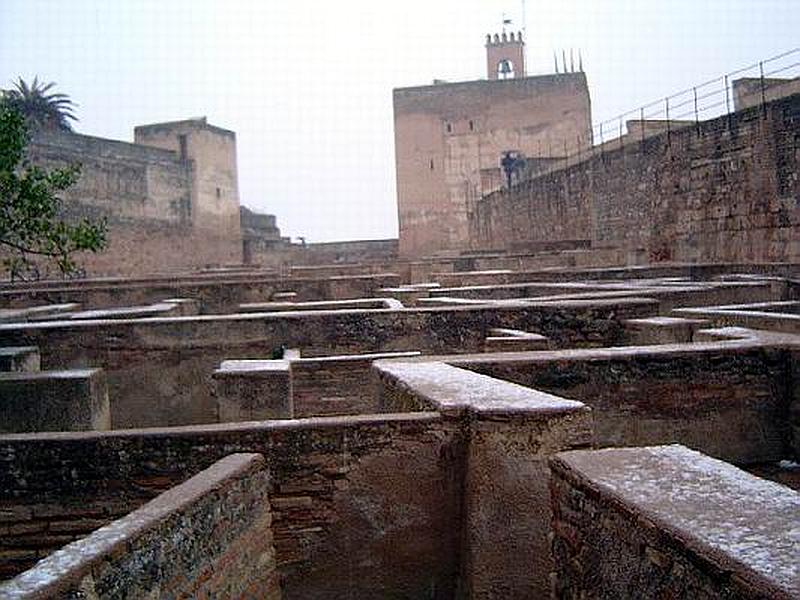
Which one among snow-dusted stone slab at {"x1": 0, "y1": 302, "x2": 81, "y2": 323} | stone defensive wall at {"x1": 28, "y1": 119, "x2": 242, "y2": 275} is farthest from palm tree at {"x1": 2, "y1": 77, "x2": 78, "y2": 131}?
snow-dusted stone slab at {"x1": 0, "y1": 302, "x2": 81, "y2": 323}

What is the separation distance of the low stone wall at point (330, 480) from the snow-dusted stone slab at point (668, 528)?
3.07 feet

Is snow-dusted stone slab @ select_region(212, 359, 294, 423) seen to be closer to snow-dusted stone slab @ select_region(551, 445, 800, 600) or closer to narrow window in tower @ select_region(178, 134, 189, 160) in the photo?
snow-dusted stone slab @ select_region(551, 445, 800, 600)

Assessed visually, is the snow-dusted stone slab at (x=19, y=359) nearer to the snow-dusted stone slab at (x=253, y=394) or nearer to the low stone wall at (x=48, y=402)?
the low stone wall at (x=48, y=402)

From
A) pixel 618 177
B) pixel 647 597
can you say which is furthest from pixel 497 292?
pixel 618 177

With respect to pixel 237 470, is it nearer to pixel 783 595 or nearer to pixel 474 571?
pixel 474 571

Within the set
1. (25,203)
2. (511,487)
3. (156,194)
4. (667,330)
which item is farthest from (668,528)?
(156,194)

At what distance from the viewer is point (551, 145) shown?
3778cm

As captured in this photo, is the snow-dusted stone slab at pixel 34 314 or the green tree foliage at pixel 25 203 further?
the snow-dusted stone slab at pixel 34 314

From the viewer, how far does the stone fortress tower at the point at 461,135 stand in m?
37.7

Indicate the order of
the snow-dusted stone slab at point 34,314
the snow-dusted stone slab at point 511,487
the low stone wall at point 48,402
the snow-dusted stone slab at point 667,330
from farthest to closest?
the snow-dusted stone slab at point 34,314, the snow-dusted stone slab at point 667,330, the low stone wall at point 48,402, the snow-dusted stone slab at point 511,487

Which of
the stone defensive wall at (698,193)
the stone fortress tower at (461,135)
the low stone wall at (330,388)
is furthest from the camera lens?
the stone fortress tower at (461,135)

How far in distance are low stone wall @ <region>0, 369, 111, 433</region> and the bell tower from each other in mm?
45361

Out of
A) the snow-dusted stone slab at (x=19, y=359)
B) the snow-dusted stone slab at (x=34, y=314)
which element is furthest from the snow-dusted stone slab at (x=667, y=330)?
the snow-dusted stone slab at (x=34, y=314)

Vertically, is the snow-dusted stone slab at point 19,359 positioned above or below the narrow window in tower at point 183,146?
below
